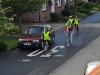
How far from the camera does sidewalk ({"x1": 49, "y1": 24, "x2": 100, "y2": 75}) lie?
45.8 feet

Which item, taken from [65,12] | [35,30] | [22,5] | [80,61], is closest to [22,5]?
[22,5]

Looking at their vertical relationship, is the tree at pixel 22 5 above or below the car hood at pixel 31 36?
above

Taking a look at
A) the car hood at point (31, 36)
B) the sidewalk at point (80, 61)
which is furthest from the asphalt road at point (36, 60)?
the car hood at point (31, 36)

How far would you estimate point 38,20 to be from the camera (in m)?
37.6

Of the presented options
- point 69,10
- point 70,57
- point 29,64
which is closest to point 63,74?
point 29,64

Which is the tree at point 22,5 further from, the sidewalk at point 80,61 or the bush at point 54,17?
the bush at point 54,17

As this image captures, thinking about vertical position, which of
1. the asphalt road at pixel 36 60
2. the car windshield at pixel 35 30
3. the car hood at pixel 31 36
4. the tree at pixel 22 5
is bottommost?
the asphalt road at pixel 36 60

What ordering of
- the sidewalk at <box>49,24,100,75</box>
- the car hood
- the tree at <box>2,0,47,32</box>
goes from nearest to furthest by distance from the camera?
the sidewalk at <box>49,24,100,75</box>
the car hood
the tree at <box>2,0,47,32</box>

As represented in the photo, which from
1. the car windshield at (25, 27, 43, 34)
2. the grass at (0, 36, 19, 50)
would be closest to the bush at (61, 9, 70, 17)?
the grass at (0, 36, 19, 50)

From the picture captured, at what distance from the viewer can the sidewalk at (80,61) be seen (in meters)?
14.0

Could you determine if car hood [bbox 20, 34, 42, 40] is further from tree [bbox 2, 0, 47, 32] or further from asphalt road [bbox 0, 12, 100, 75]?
tree [bbox 2, 0, 47, 32]

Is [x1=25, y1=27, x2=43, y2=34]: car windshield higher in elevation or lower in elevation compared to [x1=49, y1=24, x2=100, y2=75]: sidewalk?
higher

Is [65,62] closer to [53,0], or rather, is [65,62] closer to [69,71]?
[69,71]

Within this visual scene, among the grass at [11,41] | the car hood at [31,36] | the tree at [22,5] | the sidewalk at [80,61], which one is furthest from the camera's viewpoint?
the tree at [22,5]
